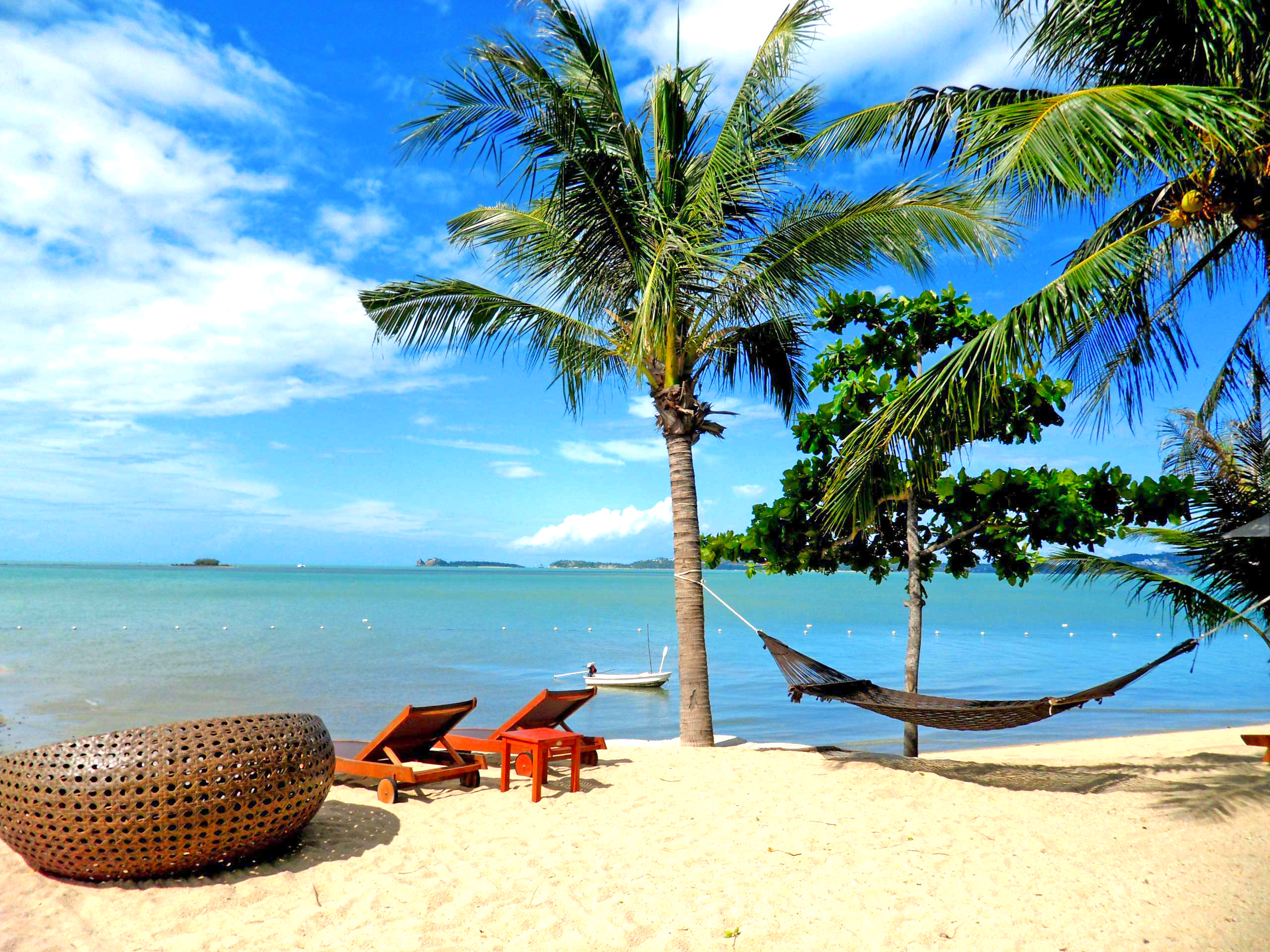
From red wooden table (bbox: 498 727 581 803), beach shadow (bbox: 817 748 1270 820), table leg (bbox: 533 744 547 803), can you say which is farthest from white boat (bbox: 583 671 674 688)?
table leg (bbox: 533 744 547 803)

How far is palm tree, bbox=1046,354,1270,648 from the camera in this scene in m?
6.30

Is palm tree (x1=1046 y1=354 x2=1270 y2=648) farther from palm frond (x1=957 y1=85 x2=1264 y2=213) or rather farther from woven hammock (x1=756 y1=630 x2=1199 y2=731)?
palm frond (x1=957 y1=85 x2=1264 y2=213)

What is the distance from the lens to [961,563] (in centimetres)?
686

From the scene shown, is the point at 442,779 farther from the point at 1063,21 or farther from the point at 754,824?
the point at 1063,21

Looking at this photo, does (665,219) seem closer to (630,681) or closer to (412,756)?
(412,756)

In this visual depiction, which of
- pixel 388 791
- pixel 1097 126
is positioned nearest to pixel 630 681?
pixel 388 791

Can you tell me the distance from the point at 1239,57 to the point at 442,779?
628cm

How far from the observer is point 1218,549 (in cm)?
647

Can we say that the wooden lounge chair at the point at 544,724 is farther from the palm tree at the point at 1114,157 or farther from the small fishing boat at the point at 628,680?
the small fishing boat at the point at 628,680

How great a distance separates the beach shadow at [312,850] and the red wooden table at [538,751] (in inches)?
33.8

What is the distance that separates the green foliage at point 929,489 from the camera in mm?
5957

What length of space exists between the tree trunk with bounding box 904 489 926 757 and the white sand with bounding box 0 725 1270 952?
953 millimetres

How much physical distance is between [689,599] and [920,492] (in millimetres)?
2269

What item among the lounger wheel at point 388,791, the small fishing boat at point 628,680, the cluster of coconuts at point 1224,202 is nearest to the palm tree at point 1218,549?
the cluster of coconuts at point 1224,202
